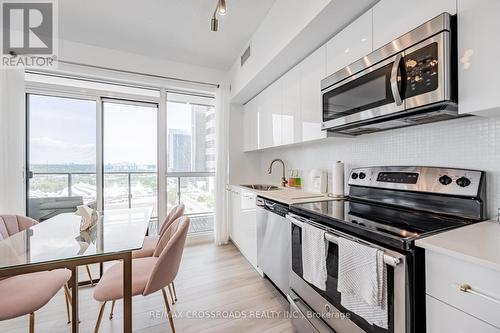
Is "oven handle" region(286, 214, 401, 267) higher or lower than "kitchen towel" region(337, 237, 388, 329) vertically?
higher

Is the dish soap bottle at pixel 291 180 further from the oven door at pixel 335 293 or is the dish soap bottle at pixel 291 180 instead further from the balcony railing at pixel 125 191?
the balcony railing at pixel 125 191

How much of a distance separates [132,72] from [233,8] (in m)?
1.68

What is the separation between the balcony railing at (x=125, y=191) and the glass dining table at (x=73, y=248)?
1350 mm

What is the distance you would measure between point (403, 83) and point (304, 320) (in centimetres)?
153

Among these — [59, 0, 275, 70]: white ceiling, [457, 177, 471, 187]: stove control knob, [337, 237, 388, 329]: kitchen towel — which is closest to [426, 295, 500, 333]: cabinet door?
[337, 237, 388, 329]: kitchen towel

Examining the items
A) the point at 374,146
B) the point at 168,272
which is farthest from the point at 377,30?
the point at 168,272

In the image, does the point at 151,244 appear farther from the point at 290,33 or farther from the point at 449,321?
the point at 290,33

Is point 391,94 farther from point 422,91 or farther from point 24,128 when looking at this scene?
point 24,128

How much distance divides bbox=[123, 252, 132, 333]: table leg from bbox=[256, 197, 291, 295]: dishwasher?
1.12 m

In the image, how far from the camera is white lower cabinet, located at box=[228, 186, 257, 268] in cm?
240

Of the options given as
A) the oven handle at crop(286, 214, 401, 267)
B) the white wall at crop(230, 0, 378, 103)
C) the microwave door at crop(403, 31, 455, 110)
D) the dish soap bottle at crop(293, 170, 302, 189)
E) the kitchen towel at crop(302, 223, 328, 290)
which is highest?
the white wall at crop(230, 0, 378, 103)

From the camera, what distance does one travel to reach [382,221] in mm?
1132

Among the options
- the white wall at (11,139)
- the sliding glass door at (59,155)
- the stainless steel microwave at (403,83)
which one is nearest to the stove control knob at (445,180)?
the stainless steel microwave at (403,83)

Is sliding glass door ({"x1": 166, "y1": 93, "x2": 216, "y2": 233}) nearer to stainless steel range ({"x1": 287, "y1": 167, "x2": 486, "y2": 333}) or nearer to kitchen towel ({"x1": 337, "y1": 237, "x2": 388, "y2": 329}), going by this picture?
stainless steel range ({"x1": 287, "y1": 167, "x2": 486, "y2": 333})
